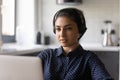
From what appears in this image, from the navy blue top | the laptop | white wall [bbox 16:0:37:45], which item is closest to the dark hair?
the navy blue top

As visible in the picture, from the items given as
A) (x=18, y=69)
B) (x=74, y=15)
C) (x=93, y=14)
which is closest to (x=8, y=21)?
(x=93, y=14)

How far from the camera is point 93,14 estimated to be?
3188mm

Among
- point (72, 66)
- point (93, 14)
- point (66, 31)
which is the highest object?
point (93, 14)

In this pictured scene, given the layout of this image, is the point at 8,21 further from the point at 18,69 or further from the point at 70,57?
the point at 18,69

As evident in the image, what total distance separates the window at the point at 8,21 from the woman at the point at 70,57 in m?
2.18

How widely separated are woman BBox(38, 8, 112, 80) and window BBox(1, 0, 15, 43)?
7.17 ft

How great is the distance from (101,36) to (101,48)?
57 centimetres

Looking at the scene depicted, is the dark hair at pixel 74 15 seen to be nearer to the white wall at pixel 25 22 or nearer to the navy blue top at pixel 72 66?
the navy blue top at pixel 72 66

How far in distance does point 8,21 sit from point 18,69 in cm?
249

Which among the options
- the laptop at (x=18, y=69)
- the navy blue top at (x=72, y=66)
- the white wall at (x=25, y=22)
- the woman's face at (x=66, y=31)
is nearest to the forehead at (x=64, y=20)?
the woman's face at (x=66, y=31)

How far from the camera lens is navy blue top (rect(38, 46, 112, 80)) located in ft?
3.18

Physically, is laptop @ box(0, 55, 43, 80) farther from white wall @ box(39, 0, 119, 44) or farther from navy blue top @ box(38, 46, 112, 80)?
white wall @ box(39, 0, 119, 44)

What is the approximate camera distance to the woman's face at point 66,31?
0.97 metres

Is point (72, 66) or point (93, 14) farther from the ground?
point (93, 14)
